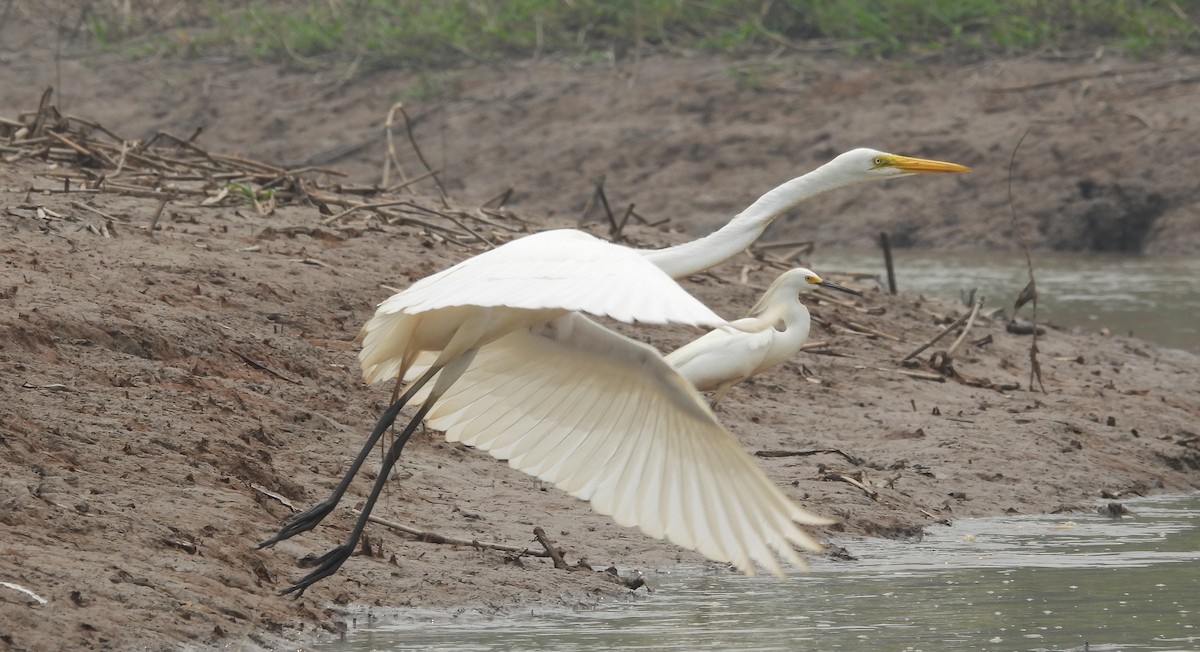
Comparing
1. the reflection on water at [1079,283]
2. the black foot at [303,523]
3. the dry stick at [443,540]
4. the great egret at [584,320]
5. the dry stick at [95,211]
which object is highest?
the great egret at [584,320]

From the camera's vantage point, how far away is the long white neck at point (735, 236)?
17.5 ft

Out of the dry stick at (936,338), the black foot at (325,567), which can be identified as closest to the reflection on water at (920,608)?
the black foot at (325,567)

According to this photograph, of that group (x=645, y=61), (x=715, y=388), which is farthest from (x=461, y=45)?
(x=715, y=388)

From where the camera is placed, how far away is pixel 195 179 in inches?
362

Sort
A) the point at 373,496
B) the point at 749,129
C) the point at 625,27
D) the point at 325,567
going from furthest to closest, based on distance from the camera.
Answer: the point at 625,27, the point at 749,129, the point at 373,496, the point at 325,567

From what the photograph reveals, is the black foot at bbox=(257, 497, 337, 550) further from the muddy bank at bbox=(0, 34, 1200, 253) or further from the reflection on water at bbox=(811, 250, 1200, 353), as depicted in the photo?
the muddy bank at bbox=(0, 34, 1200, 253)

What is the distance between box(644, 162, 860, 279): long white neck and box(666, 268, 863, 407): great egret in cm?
89

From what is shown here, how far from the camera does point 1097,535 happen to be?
22.7 feet

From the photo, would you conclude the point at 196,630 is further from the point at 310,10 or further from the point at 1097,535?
the point at 310,10

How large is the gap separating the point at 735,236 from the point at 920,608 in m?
1.32

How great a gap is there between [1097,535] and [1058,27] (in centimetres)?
1192

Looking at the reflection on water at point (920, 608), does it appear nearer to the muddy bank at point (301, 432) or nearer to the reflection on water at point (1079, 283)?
the muddy bank at point (301, 432)

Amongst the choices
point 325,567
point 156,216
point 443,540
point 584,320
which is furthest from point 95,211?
point 584,320

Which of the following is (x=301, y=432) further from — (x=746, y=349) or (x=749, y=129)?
(x=749, y=129)
